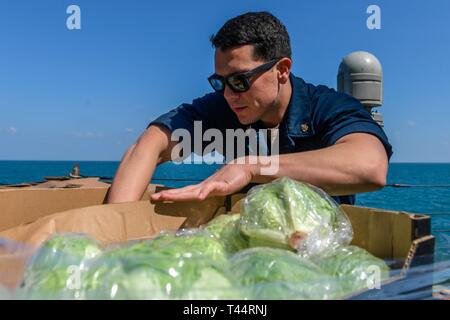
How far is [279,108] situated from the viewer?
7.31 feet

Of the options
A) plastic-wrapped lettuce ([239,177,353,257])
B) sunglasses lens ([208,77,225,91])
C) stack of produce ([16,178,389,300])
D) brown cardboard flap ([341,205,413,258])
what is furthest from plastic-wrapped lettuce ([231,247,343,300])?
sunglasses lens ([208,77,225,91])

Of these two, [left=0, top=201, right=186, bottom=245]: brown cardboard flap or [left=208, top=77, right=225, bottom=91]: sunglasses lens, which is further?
[left=208, top=77, right=225, bottom=91]: sunglasses lens

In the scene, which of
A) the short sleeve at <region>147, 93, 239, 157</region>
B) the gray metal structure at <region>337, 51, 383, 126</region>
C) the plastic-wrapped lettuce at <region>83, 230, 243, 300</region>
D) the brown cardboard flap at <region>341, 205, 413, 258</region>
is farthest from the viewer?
the gray metal structure at <region>337, 51, 383, 126</region>

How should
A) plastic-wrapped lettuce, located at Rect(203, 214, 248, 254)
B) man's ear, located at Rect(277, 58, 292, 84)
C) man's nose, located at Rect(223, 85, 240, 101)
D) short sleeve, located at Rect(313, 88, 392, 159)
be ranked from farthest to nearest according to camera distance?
man's ear, located at Rect(277, 58, 292, 84) → man's nose, located at Rect(223, 85, 240, 101) → short sleeve, located at Rect(313, 88, 392, 159) → plastic-wrapped lettuce, located at Rect(203, 214, 248, 254)

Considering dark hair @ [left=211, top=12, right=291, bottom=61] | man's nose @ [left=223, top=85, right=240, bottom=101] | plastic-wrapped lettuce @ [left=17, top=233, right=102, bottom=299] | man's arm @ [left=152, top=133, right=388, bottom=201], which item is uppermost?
dark hair @ [left=211, top=12, right=291, bottom=61]

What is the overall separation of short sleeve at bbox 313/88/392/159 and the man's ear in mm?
189

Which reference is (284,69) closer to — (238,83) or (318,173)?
(238,83)

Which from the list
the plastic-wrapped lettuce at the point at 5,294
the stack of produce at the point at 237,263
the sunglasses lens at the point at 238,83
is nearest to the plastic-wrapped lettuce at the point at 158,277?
the stack of produce at the point at 237,263

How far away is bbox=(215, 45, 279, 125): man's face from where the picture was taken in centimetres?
192

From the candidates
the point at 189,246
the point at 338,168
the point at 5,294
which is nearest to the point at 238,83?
the point at 338,168

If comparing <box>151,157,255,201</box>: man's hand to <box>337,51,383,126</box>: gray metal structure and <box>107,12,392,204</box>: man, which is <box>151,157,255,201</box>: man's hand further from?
<box>337,51,383,126</box>: gray metal structure

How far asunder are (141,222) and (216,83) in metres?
0.75

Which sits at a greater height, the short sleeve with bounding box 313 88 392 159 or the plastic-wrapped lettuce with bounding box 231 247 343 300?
the short sleeve with bounding box 313 88 392 159
